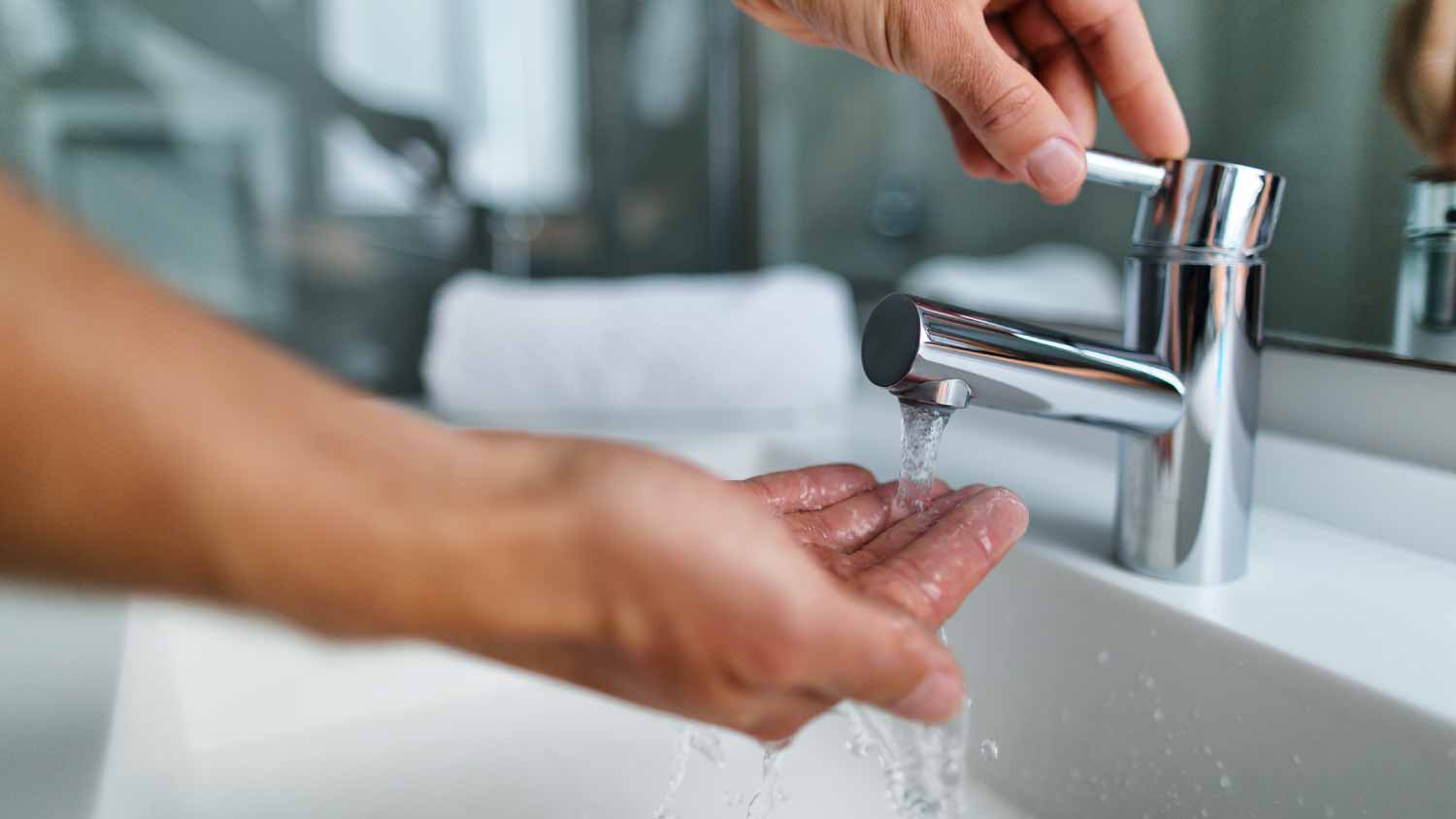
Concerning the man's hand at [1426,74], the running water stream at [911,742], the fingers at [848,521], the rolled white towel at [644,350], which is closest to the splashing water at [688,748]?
the running water stream at [911,742]

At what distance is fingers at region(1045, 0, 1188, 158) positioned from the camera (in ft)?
1.96

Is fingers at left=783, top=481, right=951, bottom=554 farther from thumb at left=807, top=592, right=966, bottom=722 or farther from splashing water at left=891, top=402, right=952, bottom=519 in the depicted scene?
thumb at left=807, top=592, right=966, bottom=722

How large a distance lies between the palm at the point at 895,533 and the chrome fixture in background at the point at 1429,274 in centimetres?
27

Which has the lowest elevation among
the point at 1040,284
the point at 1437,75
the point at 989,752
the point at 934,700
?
the point at 989,752

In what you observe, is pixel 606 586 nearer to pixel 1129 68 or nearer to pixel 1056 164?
pixel 1056 164

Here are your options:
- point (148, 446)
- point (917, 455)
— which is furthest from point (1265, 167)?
point (148, 446)

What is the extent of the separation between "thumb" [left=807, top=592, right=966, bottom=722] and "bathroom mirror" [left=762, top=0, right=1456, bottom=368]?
0.38 meters

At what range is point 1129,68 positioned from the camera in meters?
0.61

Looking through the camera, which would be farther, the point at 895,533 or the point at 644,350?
the point at 644,350

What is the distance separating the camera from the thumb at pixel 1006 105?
0.53 m

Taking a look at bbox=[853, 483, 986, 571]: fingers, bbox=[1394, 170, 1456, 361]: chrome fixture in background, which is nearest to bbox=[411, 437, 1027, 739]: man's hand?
bbox=[853, 483, 986, 571]: fingers

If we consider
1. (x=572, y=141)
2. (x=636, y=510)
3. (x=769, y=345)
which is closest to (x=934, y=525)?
(x=636, y=510)

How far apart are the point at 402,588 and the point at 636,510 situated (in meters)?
0.07

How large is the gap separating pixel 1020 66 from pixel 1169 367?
17 centimetres
